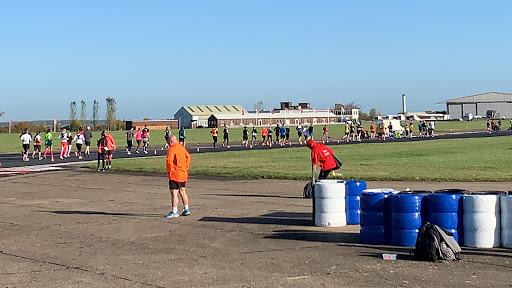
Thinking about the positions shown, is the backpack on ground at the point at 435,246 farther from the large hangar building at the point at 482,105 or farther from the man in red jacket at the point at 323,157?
the large hangar building at the point at 482,105

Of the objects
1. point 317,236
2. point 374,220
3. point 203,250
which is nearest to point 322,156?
point 317,236

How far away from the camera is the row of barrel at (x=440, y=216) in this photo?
11258mm

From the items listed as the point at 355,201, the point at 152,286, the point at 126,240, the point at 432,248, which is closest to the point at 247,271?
the point at 152,286

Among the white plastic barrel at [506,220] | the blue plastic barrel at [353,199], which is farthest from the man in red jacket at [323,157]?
the white plastic barrel at [506,220]

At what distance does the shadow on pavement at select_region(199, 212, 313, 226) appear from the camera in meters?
14.6

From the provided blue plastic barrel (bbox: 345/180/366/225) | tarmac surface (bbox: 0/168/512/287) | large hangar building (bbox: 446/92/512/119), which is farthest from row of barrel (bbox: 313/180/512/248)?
large hangar building (bbox: 446/92/512/119)

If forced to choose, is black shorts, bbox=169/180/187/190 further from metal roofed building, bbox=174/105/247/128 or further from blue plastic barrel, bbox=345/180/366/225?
metal roofed building, bbox=174/105/247/128

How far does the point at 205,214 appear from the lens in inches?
641

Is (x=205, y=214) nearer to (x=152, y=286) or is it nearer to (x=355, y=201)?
(x=355, y=201)

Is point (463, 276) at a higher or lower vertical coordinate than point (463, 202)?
lower

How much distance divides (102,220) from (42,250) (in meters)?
3.68

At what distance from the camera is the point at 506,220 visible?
441 inches

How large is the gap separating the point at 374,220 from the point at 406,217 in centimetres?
56

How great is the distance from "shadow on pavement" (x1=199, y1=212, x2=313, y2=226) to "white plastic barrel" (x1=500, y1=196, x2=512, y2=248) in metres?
4.03
